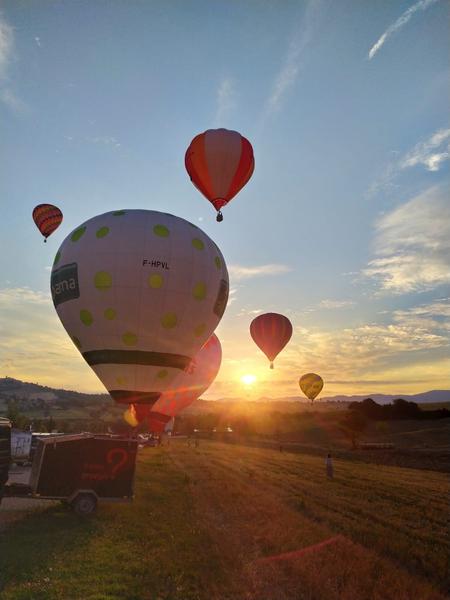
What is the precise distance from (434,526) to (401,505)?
3585 mm

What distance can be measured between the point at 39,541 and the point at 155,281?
1060cm

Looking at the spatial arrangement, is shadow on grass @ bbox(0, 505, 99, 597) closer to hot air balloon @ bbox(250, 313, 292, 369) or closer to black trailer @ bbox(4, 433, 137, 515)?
black trailer @ bbox(4, 433, 137, 515)

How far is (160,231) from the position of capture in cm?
2078

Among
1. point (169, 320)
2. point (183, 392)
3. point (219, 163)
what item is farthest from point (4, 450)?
point (219, 163)

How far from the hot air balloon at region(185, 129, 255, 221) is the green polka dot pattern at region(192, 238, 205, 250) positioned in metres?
4.39

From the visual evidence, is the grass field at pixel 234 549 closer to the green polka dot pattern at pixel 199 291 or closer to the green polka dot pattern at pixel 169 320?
the green polka dot pattern at pixel 169 320

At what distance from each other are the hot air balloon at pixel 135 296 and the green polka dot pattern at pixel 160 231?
6 cm

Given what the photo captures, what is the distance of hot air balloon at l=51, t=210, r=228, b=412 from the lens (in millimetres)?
19891

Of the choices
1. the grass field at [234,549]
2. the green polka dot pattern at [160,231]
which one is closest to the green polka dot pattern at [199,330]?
the green polka dot pattern at [160,231]

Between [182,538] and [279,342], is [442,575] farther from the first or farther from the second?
[279,342]

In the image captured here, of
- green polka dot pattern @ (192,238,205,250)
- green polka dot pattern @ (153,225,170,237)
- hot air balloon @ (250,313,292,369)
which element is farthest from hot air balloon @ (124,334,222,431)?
green polka dot pattern @ (153,225,170,237)

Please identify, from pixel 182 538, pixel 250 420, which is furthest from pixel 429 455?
pixel 250 420

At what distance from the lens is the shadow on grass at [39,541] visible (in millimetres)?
10172

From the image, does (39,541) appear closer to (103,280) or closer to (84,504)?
(84,504)
